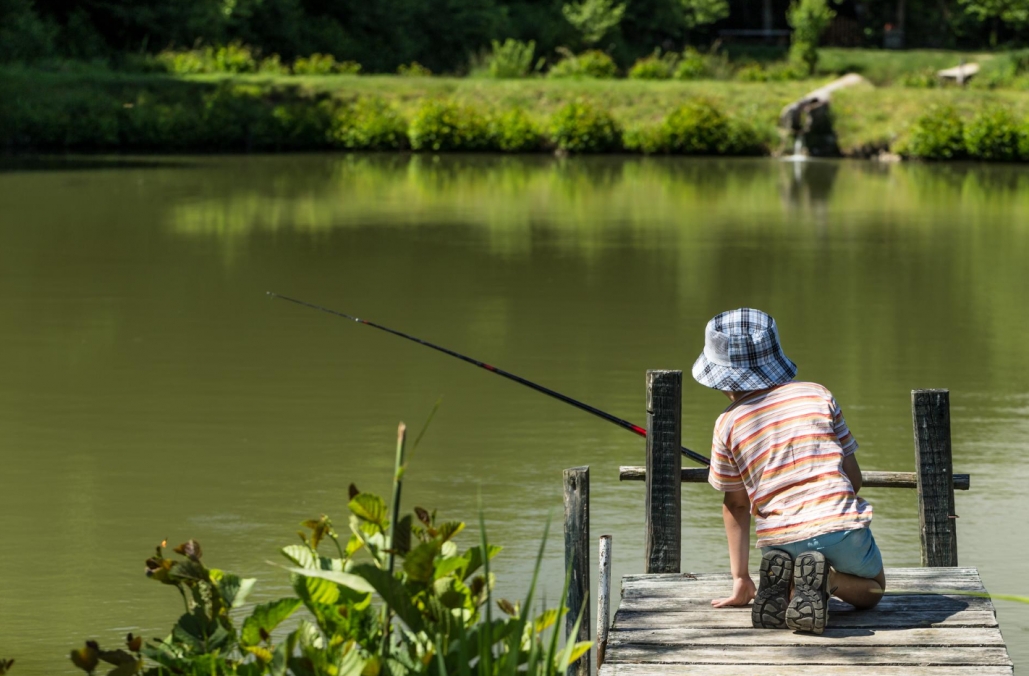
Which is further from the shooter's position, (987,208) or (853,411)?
(987,208)

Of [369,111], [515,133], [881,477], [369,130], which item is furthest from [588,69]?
[881,477]

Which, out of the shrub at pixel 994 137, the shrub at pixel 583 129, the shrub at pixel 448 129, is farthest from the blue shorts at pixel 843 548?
the shrub at pixel 448 129

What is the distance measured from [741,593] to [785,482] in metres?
0.34

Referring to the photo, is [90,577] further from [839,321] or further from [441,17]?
[441,17]

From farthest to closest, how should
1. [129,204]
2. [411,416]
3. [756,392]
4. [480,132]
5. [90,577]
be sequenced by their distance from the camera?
[480,132]
[129,204]
[411,416]
[90,577]
[756,392]

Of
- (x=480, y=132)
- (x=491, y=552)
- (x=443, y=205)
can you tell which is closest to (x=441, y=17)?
(x=480, y=132)

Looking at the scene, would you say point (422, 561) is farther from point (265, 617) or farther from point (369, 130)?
→ point (369, 130)

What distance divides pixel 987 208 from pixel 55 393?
13.9 m

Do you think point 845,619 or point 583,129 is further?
point 583,129

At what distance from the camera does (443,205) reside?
20016 millimetres

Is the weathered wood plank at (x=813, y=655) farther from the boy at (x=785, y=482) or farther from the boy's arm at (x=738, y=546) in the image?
the boy's arm at (x=738, y=546)

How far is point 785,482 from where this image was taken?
12.7 feet

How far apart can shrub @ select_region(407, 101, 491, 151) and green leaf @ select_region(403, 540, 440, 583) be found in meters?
27.8

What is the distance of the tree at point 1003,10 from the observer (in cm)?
4642
